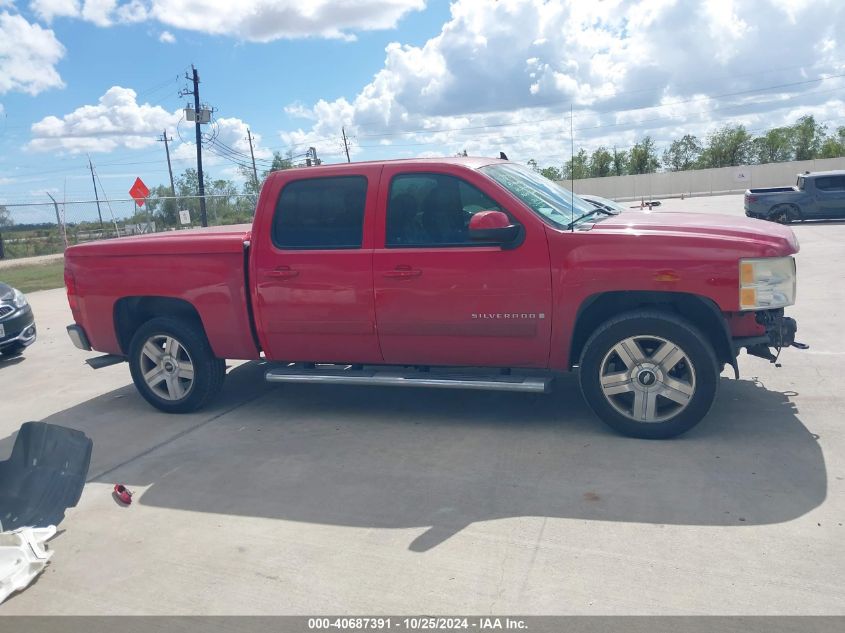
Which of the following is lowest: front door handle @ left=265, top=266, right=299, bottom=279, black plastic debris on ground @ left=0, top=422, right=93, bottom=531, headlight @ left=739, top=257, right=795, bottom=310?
black plastic debris on ground @ left=0, top=422, right=93, bottom=531

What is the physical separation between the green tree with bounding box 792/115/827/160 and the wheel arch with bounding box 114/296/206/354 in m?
71.7

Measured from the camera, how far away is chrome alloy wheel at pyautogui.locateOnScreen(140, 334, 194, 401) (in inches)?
246

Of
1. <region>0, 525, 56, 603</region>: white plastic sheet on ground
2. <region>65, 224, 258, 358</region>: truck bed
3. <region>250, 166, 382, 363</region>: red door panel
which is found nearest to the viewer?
<region>0, 525, 56, 603</region>: white plastic sheet on ground

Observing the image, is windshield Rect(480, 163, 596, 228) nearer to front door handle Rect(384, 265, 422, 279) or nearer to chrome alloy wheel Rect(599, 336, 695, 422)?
front door handle Rect(384, 265, 422, 279)

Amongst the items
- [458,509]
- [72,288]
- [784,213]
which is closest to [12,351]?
[72,288]

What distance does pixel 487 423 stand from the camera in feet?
18.3

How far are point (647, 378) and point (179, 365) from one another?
3721mm

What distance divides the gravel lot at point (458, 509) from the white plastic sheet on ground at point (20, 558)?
7 centimetres

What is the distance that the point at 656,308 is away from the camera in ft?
16.6

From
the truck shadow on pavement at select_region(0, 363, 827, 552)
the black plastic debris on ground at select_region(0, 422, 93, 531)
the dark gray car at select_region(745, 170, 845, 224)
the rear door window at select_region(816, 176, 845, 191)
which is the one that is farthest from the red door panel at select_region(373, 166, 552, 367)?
the rear door window at select_region(816, 176, 845, 191)

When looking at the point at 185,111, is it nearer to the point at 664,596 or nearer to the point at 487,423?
the point at 487,423

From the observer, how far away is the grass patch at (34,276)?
684 inches

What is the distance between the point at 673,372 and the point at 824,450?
0.99 meters
